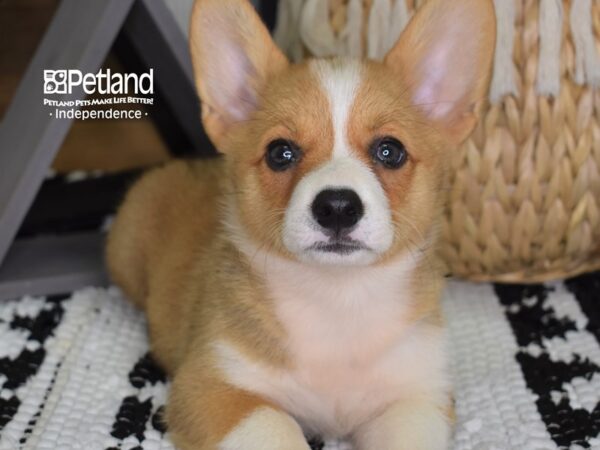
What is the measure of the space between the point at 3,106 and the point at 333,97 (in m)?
2.21

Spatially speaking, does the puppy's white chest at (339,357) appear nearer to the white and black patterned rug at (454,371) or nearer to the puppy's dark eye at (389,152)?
the white and black patterned rug at (454,371)

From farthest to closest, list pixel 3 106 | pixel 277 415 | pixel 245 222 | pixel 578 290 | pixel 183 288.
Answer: pixel 3 106, pixel 578 290, pixel 183 288, pixel 245 222, pixel 277 415

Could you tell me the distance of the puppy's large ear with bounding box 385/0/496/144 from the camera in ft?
6.07

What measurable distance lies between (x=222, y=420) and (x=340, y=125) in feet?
1.96

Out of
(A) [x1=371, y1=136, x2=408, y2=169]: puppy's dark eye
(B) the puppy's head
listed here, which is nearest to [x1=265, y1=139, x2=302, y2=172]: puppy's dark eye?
(B) the puppy's head

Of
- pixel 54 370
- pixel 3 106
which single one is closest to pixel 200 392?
pixel 54 370

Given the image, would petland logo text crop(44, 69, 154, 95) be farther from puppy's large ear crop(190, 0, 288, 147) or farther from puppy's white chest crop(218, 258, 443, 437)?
puppy's white chest crop(218, 258, 443, 437)

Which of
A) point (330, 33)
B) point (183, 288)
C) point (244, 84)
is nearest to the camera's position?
point (244, 84)

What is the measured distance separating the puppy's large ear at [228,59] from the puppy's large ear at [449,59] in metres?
0.27

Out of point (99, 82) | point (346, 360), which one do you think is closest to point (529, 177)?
point (346, 360)

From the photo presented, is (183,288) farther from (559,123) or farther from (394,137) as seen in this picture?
(559,123)

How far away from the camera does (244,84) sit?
6.48 ft

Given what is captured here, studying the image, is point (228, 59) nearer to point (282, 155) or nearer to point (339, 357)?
point (282, 155)

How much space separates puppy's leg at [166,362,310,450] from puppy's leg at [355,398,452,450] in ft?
0.52
